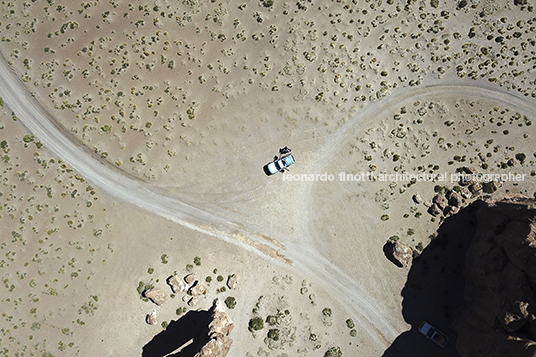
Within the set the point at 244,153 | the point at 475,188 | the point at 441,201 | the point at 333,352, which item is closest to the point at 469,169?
the point at 475,188

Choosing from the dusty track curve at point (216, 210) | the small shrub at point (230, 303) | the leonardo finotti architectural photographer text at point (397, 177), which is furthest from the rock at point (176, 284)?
the leonardo finotti architectural photographer text at point (397, 177)

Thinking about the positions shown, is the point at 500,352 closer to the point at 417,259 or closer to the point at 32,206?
the point at 417,259

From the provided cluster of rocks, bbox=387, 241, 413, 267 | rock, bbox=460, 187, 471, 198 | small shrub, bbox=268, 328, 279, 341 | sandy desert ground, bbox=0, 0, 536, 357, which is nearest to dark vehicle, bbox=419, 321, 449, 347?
sandy desert ground, bbox=0, 0, 536, 357

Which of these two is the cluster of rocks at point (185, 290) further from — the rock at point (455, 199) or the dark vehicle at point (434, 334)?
the rock at point (455, 199)

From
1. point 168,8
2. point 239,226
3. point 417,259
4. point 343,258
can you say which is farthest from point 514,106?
point 168,8

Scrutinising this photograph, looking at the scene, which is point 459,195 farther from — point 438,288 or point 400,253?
point 438,288

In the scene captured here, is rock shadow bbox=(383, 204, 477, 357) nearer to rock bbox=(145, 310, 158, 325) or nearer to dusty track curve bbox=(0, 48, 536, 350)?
dusty track curve bbox=(0, 48, 536, 350)
